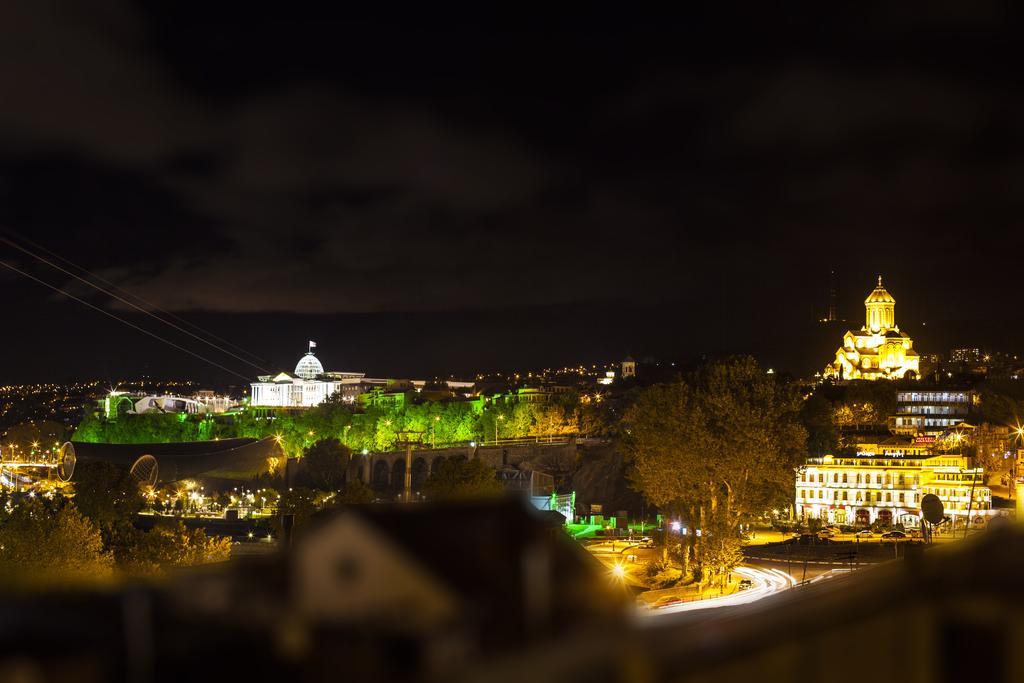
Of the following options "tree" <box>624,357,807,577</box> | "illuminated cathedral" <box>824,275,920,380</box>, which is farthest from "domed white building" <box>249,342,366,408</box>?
"tree" <box>624,357,807,577</box>

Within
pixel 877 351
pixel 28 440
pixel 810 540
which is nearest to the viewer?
pixel 810 540

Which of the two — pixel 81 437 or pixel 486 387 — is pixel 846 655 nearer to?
pixel 81 437

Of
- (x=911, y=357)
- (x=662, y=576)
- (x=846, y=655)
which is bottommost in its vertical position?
(x=662, y=576)

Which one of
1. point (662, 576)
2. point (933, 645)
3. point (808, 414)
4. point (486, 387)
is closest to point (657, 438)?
point (662, 576)

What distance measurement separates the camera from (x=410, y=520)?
320 cm

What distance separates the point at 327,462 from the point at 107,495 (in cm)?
2883

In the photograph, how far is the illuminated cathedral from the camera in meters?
106

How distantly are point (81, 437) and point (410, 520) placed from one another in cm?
9300

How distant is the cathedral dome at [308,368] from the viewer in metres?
133

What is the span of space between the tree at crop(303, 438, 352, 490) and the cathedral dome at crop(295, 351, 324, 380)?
6188 centimetres

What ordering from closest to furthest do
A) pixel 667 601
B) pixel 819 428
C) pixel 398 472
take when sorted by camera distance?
1. pixel 667 601
2. pixel 819 428
3. pixel 398 472

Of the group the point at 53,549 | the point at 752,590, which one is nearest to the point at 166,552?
the point at 53,549

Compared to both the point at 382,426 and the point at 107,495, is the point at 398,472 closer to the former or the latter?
the point at 382,426

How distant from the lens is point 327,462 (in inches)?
2776
